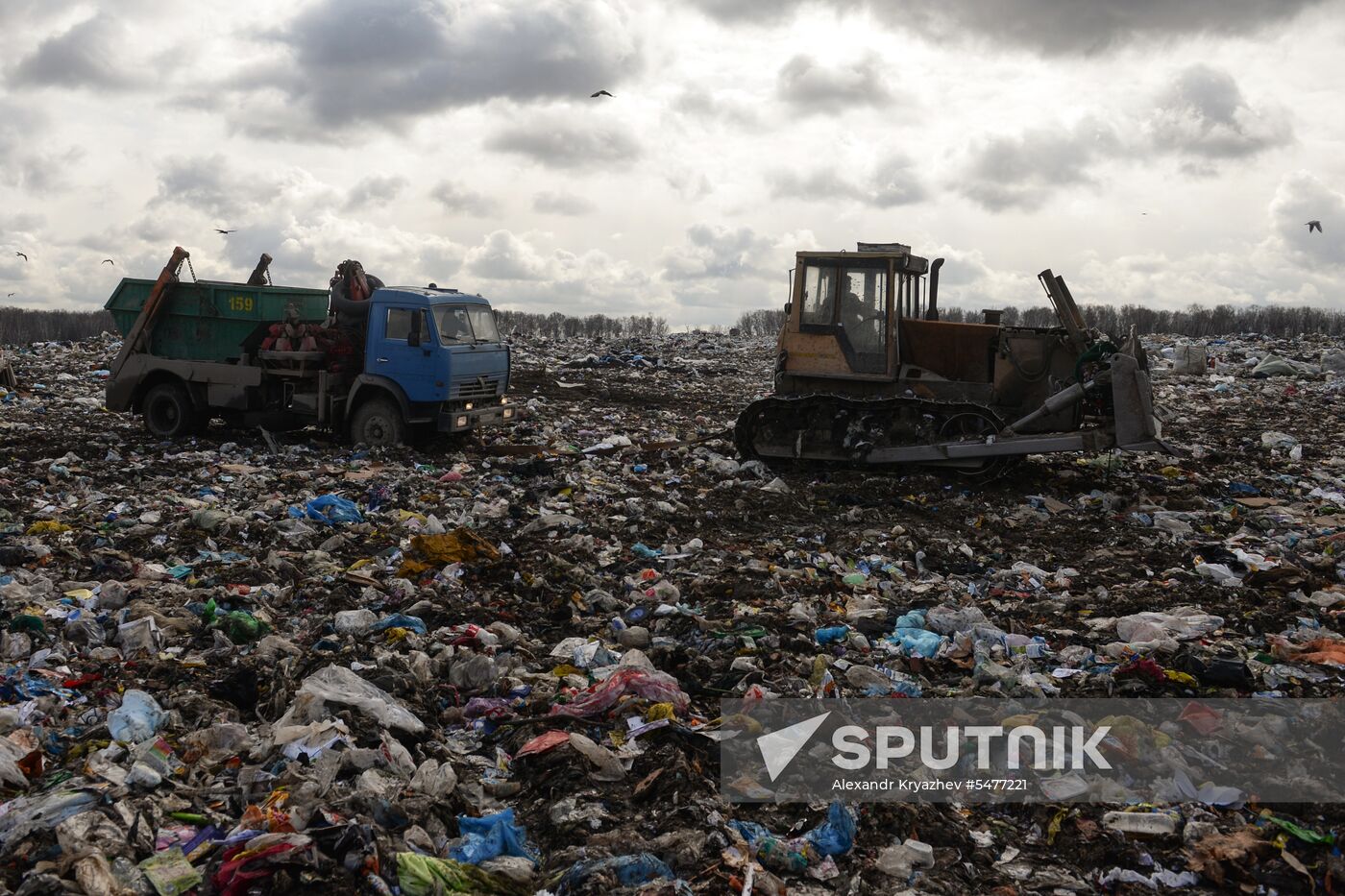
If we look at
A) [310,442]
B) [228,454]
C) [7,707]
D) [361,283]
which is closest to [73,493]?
→ [228,454]

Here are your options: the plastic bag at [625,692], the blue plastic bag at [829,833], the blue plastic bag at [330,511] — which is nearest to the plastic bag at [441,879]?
the blue plastic bag at [829,833]

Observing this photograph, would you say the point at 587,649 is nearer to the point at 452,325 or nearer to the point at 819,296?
the point at 819,296

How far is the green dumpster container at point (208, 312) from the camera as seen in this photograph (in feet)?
38.0

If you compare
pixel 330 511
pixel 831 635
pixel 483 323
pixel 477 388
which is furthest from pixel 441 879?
pixel 483 323

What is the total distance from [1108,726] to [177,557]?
230 inches

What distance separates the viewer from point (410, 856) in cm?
325

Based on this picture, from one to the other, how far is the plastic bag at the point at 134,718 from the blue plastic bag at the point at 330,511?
139 inches

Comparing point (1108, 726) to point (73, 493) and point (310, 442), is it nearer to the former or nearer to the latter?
point (73, 493)

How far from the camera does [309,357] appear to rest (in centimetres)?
1123

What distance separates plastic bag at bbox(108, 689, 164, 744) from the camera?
164 inches

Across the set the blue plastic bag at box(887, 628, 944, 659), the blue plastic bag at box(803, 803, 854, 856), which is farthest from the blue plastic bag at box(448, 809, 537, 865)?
the blue plastic bag at box(887, 628, 944, 659)

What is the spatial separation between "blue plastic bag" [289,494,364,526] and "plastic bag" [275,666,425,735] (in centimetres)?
361
